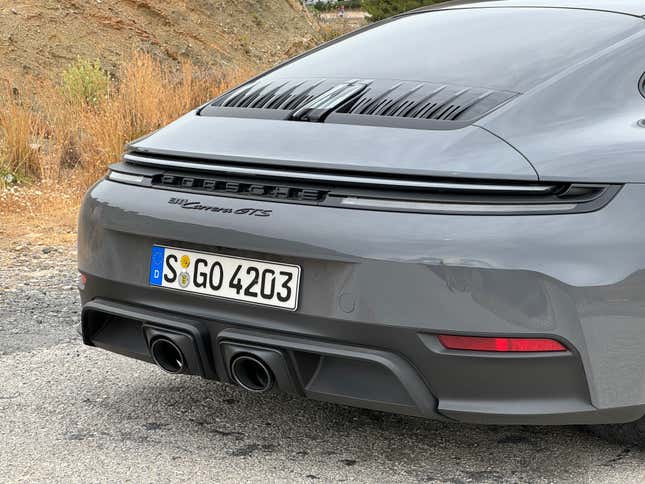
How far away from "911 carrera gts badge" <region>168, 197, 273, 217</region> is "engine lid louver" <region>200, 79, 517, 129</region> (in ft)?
1.26

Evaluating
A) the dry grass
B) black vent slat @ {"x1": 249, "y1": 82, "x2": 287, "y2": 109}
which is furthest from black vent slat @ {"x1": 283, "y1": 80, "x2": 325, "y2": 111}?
the dry grass

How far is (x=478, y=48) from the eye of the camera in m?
3.40

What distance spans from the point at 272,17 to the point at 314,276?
20.3 meters

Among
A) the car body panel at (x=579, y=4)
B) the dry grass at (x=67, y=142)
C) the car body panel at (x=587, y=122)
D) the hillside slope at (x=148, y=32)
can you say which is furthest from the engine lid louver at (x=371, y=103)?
the hillside slope at (x=148, y=32)

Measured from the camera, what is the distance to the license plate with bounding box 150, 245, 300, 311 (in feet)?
9.34

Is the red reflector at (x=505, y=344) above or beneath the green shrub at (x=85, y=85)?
above

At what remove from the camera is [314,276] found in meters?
2.80

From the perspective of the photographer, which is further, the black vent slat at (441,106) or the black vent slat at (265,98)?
the black vent slat at (265,98)

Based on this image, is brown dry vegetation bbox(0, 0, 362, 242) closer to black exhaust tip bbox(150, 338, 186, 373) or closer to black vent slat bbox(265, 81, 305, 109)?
black vent slat bbox(265, 81, 305, 109)

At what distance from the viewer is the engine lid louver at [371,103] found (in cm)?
298

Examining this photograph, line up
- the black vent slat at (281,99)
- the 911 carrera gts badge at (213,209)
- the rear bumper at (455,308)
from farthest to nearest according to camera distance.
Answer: the black vent slat at (281,99), the 911 carrera gts badge at (213,209), the rear bumper at (455,308)

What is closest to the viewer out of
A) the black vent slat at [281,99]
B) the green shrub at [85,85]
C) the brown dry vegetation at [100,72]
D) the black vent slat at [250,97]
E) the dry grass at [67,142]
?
the black vent slat at [281,99]

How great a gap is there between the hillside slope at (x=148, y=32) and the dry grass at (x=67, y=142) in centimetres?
606

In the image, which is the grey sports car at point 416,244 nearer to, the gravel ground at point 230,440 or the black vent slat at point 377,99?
the black vent slat at point 377,99
